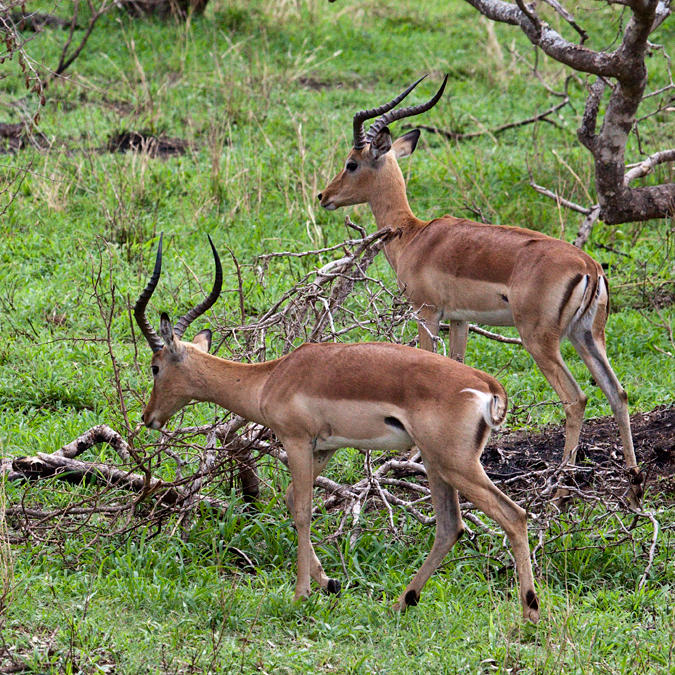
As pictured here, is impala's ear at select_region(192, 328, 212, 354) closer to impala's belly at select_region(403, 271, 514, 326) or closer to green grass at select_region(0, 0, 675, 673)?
green grass at select_region(0, 0, 675, 673)

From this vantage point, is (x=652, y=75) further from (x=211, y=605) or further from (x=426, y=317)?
(x=211, y=605)

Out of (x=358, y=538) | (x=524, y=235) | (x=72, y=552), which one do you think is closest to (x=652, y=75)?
(x=524, y=235)

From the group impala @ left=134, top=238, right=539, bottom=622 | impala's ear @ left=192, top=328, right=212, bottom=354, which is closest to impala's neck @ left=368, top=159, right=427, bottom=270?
impala's ear @ left=192, top=328, right=212, bottom=354

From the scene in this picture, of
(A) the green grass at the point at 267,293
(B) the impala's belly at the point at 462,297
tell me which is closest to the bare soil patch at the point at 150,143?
(A) the green grass at the point at 267,293

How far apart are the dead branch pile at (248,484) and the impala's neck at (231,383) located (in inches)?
13.4

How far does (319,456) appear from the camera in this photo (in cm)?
396

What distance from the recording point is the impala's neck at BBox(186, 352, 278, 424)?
392cm

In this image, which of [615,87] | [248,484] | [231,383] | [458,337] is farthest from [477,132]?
[231,383]

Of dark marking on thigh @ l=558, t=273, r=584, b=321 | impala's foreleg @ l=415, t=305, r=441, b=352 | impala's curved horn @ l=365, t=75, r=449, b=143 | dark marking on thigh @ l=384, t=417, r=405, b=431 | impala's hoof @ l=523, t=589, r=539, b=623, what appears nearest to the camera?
impala's hoof @ l=523, t=589, r=539, b=623

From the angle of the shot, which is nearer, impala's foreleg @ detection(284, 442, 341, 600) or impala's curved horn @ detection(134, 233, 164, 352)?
impala's curved horn @ detection(134, 233, 164, 352)

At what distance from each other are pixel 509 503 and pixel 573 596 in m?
0.56

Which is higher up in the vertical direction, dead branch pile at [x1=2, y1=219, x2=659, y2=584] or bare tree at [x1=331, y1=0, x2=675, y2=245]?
bare tree at [x1=331, y1=0, x2=675, y2=245]

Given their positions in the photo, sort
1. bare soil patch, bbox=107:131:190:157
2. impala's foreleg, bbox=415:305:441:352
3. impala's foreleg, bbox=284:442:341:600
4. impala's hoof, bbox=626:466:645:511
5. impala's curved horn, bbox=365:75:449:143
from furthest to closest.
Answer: bare soil patch, bbox=107:131:190:157 < impala's curved horn, bbox=365:75:449:143 < impala's foreleg, bbox=415:305:441:352 < impala's hoof, bbox=626:466:645:511 < impala's foreleg, bbox=284:442:341:600

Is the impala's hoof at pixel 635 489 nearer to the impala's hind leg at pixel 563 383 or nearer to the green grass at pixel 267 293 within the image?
the green grass at pixel 267 293
